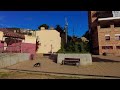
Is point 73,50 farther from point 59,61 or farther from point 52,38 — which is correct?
point 52,38

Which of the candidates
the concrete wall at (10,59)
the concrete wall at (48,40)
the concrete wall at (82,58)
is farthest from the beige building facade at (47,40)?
the concrete wall at (82,58)

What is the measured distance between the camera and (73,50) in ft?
74.1

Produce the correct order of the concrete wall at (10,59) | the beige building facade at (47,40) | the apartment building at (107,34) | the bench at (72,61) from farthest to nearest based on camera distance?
the beige building facade at (47,40)
the apartment building at (107,34)
the bench at (72,61)
the concrete wall at (10,59)

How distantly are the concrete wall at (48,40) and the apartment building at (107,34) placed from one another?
767 cm

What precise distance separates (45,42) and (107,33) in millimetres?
12078

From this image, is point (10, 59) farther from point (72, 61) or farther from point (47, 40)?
point (47, 40)

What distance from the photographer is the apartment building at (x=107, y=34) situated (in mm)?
36781

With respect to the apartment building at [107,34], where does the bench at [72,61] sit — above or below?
below

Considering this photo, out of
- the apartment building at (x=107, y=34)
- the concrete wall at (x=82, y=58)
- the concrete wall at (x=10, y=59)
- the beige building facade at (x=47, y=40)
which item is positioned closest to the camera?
the concrete wall at (x=10, y=59)

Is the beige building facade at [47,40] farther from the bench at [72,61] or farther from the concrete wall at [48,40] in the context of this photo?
the bench at [72,61]

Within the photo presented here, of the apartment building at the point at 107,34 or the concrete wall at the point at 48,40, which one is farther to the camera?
the concrete wall at the point at 48,40
